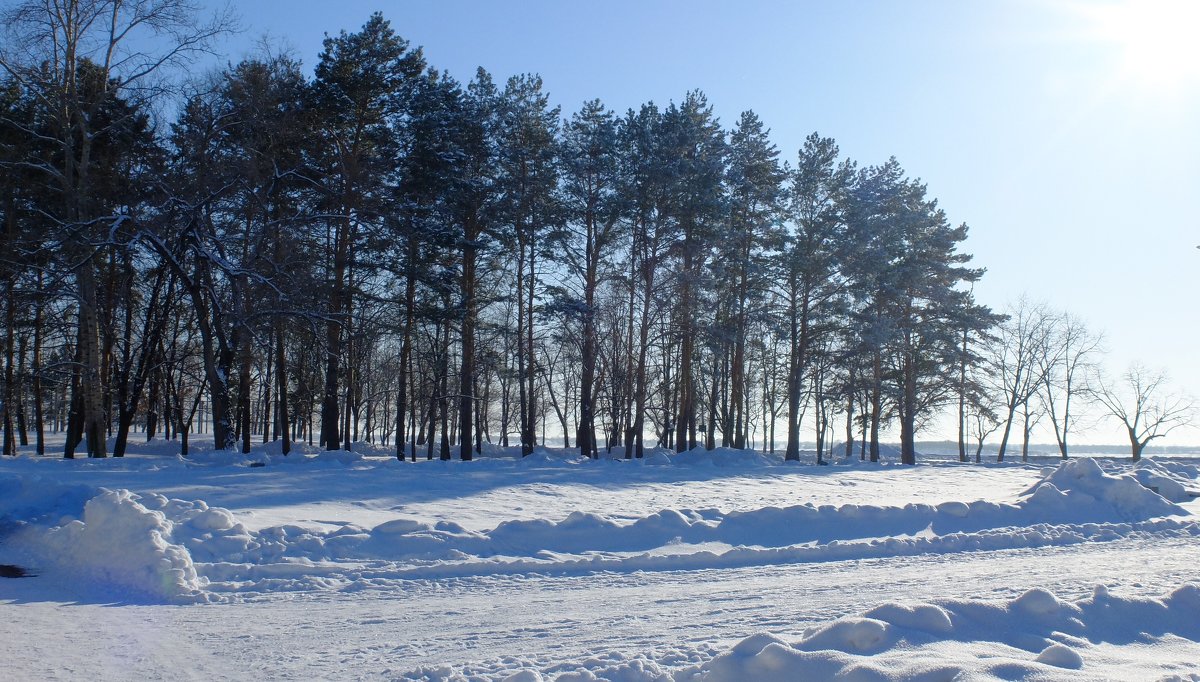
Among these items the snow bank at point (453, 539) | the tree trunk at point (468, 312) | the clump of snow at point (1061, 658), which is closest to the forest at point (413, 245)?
the tree trunk at point (468, 312)

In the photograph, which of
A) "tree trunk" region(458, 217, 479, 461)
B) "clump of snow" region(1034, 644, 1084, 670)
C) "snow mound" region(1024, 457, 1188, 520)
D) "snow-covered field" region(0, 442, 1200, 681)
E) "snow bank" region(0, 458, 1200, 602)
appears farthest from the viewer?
"tree trunk" region(458, 217, 479, 461)

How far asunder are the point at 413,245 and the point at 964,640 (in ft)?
75.4

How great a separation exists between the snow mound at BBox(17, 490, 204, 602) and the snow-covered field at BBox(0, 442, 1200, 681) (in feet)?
0.09

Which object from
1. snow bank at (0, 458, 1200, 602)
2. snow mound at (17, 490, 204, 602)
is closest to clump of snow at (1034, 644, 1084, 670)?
snow bank at (0, 458, 1200, 602)

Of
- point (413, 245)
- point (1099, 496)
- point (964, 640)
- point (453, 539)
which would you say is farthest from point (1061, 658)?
point (413, 245)

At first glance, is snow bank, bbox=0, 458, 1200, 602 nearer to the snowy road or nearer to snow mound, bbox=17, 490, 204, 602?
snow mound, bbox=17, 490, 204, 602

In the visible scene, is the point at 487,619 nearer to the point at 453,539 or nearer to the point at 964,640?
the point at 453,539

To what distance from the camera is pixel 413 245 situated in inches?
1021

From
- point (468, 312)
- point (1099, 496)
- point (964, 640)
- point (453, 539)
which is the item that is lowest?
point (1099, 496)

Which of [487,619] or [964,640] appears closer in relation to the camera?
[964,640]

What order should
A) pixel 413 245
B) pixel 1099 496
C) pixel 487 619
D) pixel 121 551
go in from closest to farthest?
pixel 487 619 → pixel 121 551 → pixel 1099 496 → pixel 413 245

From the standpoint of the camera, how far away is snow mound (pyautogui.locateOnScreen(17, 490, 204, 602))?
25.7ft

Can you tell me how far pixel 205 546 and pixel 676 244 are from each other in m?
21.9

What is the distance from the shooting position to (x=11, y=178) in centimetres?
2208
